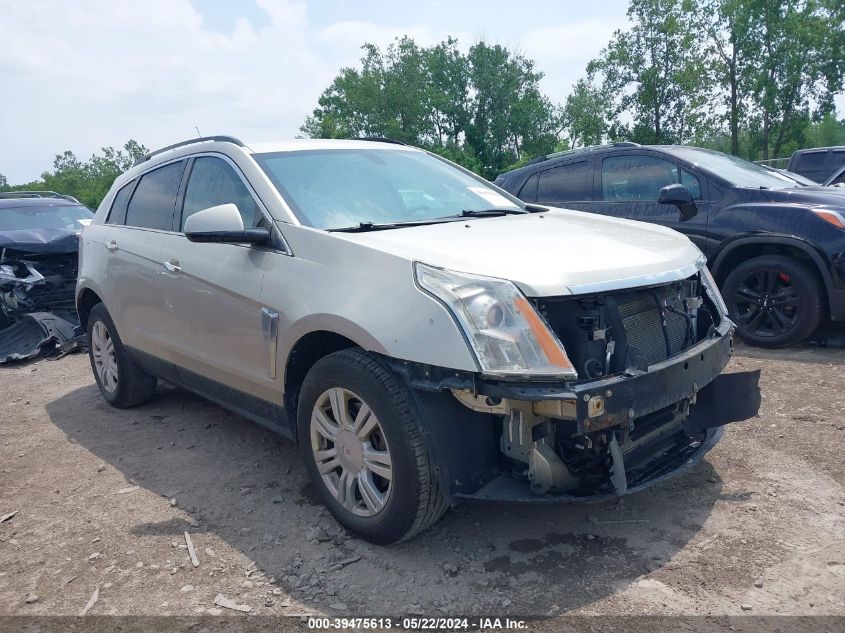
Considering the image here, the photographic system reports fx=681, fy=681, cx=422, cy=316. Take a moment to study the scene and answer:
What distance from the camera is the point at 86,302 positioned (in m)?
5.55

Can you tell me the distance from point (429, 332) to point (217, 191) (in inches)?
78.5

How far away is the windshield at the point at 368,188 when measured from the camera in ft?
11.3

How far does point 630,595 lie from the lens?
256cm

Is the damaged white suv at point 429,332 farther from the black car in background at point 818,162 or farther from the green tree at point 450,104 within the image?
the green tree at point 450,104

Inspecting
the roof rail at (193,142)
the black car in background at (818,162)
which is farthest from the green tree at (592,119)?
the roof rail at (193,142)

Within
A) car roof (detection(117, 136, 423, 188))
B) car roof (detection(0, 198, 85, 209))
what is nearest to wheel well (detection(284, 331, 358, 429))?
car roof (detection(117, 136, 423, 188))

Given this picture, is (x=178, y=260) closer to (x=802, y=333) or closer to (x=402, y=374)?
(x=402, y=374)

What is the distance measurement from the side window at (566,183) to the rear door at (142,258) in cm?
419

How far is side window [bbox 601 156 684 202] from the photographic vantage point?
650 centimetres

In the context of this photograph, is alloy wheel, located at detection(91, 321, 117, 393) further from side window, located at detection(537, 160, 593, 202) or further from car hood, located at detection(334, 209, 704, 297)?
Answer: side window, located at detection(537, 160, 593, 202)

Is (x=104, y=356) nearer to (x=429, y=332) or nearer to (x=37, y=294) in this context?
(x=37, y=294)

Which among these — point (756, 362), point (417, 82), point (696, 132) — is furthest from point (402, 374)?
point (417, 82)

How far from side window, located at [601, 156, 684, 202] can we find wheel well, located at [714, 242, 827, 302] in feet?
2.22

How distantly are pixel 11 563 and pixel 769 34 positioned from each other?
35852 millimetres
